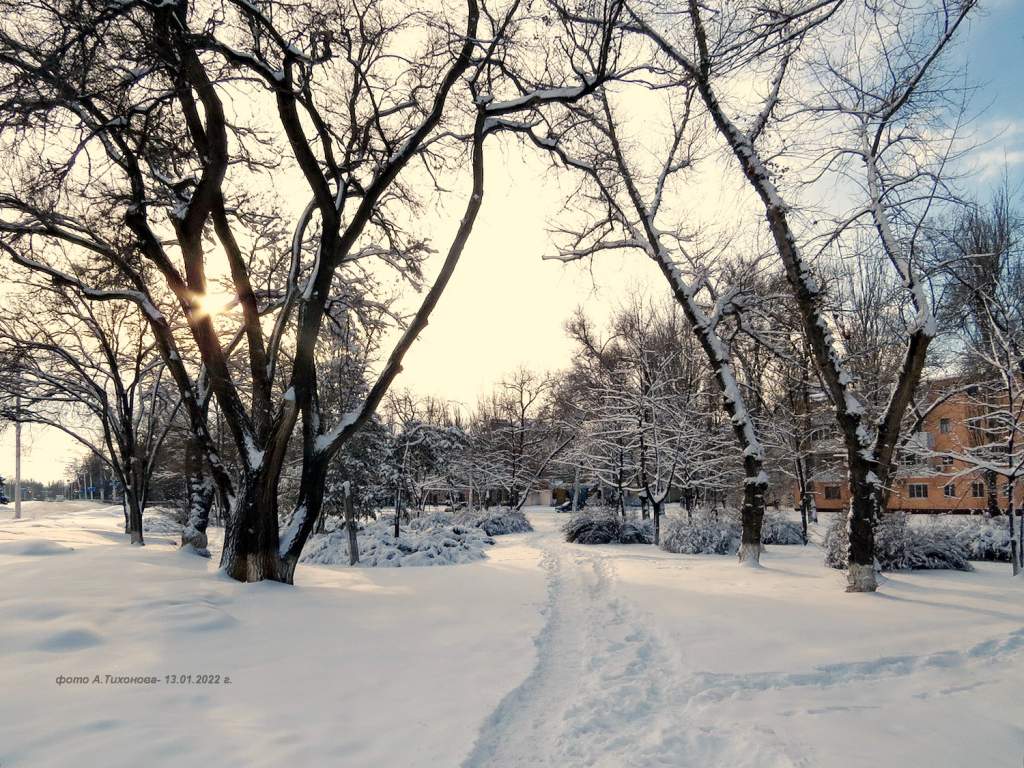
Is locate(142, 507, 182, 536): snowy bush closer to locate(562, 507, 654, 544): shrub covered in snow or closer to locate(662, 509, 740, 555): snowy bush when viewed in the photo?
locate(562, 507, 654, 544): shrub covered in snow

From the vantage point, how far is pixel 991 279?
40.0ft

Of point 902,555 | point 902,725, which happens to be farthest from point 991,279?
point 902,725

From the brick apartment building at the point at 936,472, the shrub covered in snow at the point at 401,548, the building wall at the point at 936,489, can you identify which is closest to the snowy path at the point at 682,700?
the brick apartment building at the point at 936,472

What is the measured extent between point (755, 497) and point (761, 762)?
9.11 meters

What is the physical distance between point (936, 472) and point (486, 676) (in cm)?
1651

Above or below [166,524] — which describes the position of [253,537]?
above

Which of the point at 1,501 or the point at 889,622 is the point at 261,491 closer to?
the point at 889,622

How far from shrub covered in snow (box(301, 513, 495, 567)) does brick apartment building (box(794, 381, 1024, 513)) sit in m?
A: 9.92

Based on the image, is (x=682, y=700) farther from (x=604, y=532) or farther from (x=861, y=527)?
(x=604, y=532)

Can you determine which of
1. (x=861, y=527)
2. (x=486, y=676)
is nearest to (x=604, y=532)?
(x=861, y=527)

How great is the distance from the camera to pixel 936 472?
1606 centimetres

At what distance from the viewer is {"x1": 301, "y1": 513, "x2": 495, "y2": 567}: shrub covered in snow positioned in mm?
15094

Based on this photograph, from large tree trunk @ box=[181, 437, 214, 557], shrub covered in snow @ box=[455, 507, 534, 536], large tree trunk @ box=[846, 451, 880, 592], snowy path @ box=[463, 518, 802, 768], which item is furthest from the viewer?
shrub covered in snow @ box=[455, 507, 534, 536]

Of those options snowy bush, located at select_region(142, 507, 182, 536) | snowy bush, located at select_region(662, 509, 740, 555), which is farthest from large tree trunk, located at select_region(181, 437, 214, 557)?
snowy bush, located at select_region(142, 507, 182, 536)
